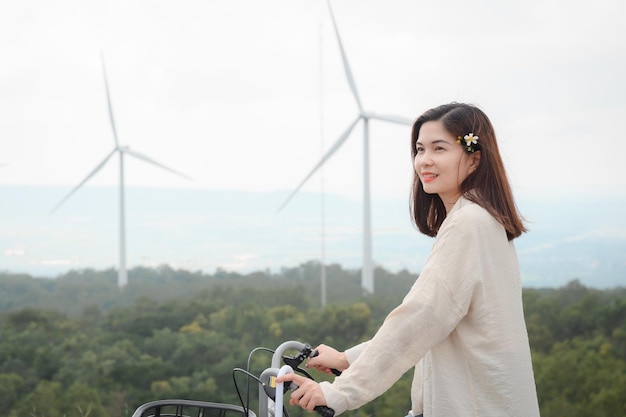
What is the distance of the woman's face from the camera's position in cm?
203

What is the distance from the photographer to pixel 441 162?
203 cm

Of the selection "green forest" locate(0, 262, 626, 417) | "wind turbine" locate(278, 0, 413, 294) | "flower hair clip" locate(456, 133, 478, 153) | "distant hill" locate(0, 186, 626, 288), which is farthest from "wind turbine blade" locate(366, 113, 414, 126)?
"flower hair clip" locate(456, 133, 478, 153)

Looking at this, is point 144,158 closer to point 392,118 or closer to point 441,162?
point 392,118

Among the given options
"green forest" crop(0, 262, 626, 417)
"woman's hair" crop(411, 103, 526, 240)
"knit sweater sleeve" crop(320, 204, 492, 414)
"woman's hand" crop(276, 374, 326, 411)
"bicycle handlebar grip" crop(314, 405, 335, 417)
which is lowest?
"green forest" crop(0, 262, 626, 417)

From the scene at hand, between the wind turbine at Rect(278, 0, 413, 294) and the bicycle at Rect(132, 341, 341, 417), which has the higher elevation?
the wind turbine at Rect(278, 0, 413, 294)

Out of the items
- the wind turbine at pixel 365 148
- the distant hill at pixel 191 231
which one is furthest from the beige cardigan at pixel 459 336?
the distant hill at pixel 191 231

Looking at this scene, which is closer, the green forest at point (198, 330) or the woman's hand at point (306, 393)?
the woman's hand at point (306, 393)

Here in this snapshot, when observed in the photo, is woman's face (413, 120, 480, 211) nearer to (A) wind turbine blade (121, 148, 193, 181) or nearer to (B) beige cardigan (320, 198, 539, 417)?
(B) beige cardigan (320, 198, 539, 417)

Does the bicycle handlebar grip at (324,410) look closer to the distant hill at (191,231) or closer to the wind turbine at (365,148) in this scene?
the wind turbine at (365,148)

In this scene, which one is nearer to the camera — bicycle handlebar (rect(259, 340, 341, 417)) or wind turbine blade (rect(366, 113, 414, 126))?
bicycle handlebar (rect(259, 340, 341, 417))

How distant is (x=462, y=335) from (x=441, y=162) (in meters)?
0.40

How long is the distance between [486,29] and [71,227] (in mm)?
12427

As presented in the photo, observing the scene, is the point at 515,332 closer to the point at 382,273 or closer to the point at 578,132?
the point at 578,132

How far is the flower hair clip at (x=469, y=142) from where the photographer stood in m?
2.01
